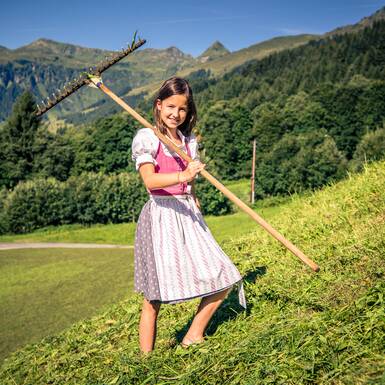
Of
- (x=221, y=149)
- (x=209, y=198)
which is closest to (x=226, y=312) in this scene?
(x=209, y=198)

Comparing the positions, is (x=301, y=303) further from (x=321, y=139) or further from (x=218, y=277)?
(x=321, y=139)

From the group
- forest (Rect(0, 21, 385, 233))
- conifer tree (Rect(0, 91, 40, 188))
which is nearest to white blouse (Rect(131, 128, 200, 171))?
forest (Rect(0, 21, 385, 233))

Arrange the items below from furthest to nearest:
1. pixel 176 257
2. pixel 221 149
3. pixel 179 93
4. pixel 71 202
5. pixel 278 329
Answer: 1. pixel 221 149
2. pixel 71 202
3. pixel 179 93
4. pixel 176 257
5. pixel 278 329

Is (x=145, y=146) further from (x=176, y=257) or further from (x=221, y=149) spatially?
(x=221, y=149)

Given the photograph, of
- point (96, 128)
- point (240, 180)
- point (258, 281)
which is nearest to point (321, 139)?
point (240, 180)

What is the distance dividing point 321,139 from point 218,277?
189 ft

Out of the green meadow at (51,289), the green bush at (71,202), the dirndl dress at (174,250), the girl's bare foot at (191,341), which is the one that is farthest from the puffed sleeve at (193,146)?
the green bush at (71,202)

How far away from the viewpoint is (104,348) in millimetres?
5082

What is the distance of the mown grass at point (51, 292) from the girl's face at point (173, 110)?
5.87 m

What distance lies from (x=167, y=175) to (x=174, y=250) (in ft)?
2.17

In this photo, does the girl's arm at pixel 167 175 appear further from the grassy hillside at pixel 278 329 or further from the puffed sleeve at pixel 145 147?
the grassy hillside at pixel 278 329

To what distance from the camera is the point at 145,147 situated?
12.3ft

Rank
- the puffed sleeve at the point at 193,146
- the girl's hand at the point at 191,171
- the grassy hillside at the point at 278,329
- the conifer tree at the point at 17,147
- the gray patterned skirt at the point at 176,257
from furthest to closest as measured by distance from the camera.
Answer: the conifer tree at the point at 17,147 → the puffed sleeve at the point at 193,146 → the gray patterned skirt at the point at 176,257 → the girl's hand at the point at 191,171 → the grassy hillside at the point at 278,329

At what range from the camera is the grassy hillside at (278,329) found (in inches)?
115
